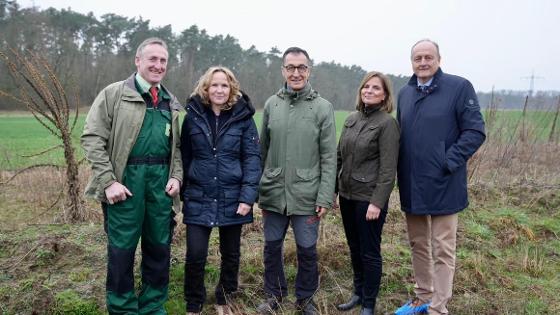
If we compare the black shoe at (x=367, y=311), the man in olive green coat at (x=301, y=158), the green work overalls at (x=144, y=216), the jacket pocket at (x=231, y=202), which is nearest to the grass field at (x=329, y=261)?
the black shoe at (x=367, y=311)

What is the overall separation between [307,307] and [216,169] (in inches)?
57.8

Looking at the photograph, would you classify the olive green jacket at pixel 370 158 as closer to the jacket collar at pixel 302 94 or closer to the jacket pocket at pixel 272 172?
the jacket collar at pixel 302 94

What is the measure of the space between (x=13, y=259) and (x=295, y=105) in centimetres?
350

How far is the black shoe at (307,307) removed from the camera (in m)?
3.77

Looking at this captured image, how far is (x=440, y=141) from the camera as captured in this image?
3.48 meters

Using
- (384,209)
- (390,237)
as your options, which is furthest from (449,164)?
(390,237)

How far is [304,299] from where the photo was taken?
3826 millimetres

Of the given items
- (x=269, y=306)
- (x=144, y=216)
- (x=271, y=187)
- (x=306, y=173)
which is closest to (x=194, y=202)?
(x=144, y=216)

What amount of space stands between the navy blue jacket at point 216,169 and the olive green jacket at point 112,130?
0.45 metres

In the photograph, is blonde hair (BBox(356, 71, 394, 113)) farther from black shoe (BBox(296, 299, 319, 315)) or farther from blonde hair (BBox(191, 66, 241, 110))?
black shoe (BBox(296, 299, 319, 315))

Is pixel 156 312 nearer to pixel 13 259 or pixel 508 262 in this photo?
pixel 13 259

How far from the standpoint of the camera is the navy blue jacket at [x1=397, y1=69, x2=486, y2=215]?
3428mm

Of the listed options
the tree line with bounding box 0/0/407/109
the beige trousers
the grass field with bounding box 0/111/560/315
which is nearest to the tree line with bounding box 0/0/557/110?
the tree line with bounding box 0/0/407/109

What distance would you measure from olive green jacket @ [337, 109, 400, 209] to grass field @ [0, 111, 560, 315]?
3.50 ft
